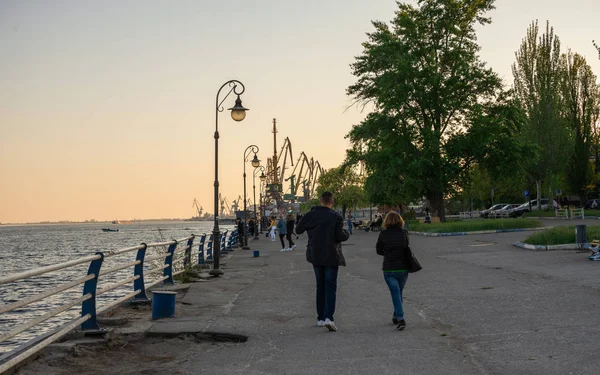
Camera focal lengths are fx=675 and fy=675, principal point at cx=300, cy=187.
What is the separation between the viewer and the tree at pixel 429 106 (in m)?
43.9

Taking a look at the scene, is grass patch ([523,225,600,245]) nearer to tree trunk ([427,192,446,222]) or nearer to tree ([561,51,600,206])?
tree trunk ([427,192,446,222])

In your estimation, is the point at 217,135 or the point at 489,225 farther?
the point at 489,225

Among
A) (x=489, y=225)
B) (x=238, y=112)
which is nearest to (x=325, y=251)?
(x=238, y=112)

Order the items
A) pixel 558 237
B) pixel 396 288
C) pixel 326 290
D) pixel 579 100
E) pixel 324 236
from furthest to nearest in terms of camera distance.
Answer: pixel 579 100, pixel 558 237, pixel 324 236, pixel 326 290, pixel 396 288

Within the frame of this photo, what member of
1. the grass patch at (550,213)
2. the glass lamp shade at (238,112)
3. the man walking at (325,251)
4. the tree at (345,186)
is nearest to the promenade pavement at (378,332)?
the man walking at (325,251)

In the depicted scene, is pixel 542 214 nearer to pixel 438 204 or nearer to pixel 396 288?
pixel 438 204

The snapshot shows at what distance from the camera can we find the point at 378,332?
8797 mm

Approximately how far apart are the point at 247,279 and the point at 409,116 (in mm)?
30384

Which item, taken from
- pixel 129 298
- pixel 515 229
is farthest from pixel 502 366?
pixel 515 229

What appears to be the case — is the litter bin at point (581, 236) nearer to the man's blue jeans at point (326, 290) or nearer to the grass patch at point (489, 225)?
the man's blue jeans at point (326, 290)

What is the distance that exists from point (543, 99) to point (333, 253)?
191 feet

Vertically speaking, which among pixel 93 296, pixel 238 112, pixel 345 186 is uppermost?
pixel 345 186

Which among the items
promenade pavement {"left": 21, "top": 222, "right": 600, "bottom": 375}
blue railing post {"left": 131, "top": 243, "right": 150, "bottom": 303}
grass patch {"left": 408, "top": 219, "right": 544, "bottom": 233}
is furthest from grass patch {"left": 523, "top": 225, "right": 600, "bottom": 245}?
blue railing post {"left": 131, "top": 243, "right": 150, "bottom": 303}

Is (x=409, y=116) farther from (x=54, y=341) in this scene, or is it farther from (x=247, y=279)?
(x=54, y=341)
